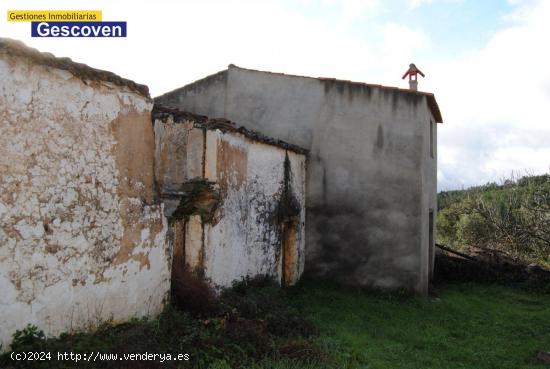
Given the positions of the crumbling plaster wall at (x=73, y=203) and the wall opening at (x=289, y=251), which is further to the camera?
the wall opening at (x=289, y=251)

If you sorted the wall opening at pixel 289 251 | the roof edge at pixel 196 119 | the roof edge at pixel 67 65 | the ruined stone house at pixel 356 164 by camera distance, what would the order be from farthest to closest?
the ruined stone house at pixel 356 164
the wall opening at pixel 289 251
the roof edge at pixel 196 119
the roof edge at pixel 67 65

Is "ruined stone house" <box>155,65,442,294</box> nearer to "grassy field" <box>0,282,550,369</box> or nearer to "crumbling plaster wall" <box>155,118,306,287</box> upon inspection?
"grassy field" <box>0,282,550,369</box>

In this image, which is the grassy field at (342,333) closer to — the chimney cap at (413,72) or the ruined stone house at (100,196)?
the ruined stone house at (100,196)

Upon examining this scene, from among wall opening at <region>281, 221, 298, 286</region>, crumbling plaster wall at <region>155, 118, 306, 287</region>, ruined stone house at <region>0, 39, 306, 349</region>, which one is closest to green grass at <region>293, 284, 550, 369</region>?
wall opening at <region>281, 221, 298, 286</region>

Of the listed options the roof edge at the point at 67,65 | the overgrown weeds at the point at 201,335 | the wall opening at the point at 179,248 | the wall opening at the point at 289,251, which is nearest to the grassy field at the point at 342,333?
the overgrown weeds at the point at 201,335

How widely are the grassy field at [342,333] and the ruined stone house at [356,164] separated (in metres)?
0.77

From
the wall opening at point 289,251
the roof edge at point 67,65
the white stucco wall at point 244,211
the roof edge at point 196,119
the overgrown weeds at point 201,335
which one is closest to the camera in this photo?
the roof edge at point 67,65

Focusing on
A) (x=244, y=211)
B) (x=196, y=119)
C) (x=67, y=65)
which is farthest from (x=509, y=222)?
(x=67, y=65)

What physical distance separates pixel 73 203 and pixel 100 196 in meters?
0.38

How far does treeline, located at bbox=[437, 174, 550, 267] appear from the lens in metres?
17.0

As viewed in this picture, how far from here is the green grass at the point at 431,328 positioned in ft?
21.8

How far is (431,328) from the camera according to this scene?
8.45m

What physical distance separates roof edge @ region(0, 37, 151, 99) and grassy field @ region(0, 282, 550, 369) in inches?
101

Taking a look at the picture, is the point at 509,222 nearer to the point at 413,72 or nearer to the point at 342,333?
the point at 413,72
